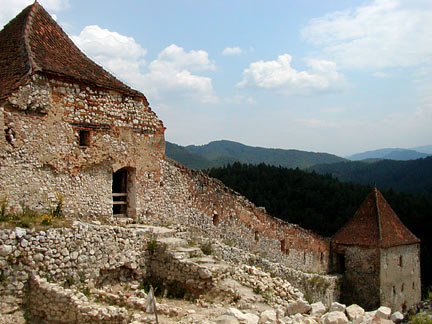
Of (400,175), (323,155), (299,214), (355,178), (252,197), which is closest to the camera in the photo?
(299,214)

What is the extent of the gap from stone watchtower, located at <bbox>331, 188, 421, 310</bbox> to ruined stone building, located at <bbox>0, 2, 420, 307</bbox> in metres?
5.62

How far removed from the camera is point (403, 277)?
17.9 meters

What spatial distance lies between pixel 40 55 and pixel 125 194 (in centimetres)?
375

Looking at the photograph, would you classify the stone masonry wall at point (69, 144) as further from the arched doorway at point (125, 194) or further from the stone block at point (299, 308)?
the stone block at point (299, 308)

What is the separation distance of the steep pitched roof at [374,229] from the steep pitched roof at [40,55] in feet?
39.0

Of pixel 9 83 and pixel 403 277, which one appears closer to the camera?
pixel 9 83

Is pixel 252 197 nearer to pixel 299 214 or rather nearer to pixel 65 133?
pixel 299 214

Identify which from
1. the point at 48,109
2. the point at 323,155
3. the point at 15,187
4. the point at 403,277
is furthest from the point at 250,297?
the point at 323,155

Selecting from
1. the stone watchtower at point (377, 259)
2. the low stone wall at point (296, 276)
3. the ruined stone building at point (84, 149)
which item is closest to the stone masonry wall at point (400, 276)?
the stone watchtower at point (377, 259)

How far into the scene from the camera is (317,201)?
32.8m

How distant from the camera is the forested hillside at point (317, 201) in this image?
30.3 m

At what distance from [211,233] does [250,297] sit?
Result: 5.08 metres

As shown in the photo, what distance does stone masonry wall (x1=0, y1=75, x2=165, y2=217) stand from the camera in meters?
7.91

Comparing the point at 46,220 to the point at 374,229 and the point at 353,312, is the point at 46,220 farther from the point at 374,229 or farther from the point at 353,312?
the point at 374,229
